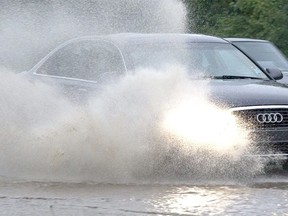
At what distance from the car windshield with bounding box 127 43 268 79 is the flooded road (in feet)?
5.81

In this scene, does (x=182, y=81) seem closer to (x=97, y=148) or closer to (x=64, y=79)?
(x=97, y=148)

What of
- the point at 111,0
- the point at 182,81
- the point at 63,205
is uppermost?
the point at 111,0

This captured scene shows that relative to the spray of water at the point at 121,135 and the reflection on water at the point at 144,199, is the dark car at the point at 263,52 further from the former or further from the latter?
the reflection on water at the point at 144,199

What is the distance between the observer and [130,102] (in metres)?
9.94

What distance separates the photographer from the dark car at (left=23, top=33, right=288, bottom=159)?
9.98 metres

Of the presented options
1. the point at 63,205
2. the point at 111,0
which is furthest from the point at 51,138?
the point at 111,0

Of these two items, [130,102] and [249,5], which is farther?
[249,5]

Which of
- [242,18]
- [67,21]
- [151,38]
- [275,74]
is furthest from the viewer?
[242,18]

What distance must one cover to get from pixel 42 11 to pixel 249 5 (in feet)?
15.2

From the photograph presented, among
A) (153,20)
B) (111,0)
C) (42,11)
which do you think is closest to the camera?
(153,20)

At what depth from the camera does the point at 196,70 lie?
11.0 m

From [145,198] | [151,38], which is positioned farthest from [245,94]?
[145,198]

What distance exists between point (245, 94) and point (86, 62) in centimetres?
220

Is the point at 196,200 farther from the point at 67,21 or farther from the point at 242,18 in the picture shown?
the point at 242,18
